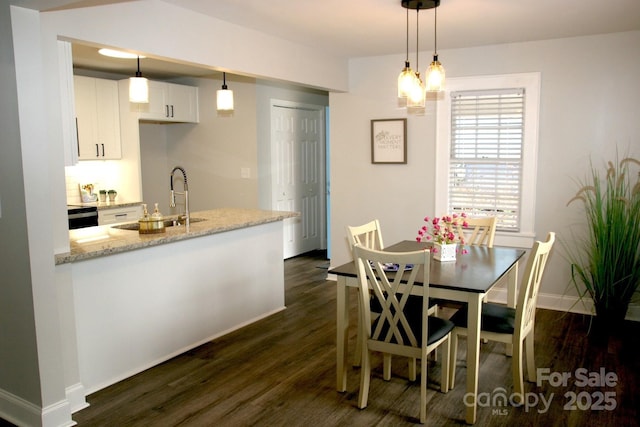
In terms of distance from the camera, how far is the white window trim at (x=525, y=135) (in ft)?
15.3

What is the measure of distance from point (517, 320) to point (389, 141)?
2795mm

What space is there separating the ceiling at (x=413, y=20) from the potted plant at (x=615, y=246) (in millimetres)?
1252

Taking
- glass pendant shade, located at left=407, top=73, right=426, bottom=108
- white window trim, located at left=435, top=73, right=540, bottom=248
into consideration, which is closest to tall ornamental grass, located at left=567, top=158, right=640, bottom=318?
white window trim, located at left=435, top=73, right=540, bottom=248

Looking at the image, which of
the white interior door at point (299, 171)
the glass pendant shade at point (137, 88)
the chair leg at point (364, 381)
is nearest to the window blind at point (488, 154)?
the white interior door at point (299, 171)

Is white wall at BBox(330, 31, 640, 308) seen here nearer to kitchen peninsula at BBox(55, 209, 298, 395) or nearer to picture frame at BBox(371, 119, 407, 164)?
picture frame at BBox(371, 119, 407, 164)

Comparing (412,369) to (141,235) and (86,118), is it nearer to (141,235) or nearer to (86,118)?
(141,235)

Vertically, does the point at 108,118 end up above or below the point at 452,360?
above

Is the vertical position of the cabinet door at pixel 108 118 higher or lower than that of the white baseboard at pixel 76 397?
higher

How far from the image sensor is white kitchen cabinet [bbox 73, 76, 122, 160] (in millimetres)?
5574

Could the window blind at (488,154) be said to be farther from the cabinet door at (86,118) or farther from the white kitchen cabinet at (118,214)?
the cabinet door at (86,118)

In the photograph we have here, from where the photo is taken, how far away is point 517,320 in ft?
9.62

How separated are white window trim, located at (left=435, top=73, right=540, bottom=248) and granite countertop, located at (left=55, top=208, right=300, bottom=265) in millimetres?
1687

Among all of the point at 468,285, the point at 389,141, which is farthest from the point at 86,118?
the point at 468,285

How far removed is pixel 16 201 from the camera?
266 cm
